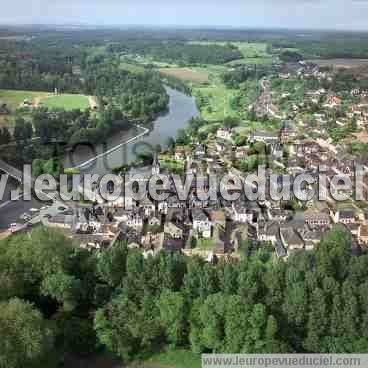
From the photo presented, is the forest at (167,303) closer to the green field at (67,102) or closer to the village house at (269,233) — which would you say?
the village house at (269,233)

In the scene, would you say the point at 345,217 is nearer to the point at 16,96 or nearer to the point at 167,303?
the point at 167,303

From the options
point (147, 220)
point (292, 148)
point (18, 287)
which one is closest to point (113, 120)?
point (292, 148)

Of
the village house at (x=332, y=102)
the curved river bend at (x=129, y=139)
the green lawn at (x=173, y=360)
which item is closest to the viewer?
the green lawn at (x=173, y=360)

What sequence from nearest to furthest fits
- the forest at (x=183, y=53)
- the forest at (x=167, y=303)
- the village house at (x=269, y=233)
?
1. the forest at (x=167, y=303)
2. the village house at (x=269, y=233)
3. the forest at (x=183, y=53)

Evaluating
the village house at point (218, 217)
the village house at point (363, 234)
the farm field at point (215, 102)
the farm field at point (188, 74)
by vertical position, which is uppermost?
the farm field at point (188, 74)

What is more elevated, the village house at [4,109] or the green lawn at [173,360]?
the village house at [4,109]

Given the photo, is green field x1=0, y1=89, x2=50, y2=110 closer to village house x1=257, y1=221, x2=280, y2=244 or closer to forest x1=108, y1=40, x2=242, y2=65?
village house x1=257, y1=221, x2=280, y2=244

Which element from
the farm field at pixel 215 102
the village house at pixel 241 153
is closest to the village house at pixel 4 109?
the farm field at pixel 215 102

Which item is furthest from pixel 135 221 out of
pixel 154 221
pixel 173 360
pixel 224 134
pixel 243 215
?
pixel 224 134
